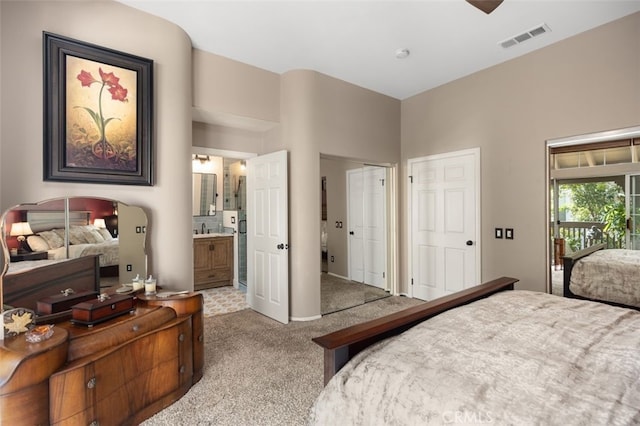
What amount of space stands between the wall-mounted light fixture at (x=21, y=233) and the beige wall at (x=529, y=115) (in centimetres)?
436

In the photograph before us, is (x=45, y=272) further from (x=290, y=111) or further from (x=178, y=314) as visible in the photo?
(x=290, y=111)

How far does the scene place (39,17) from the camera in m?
2.19

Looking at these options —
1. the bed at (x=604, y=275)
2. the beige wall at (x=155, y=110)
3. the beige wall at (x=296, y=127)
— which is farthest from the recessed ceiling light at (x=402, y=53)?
the bed at (x=604, y=275)

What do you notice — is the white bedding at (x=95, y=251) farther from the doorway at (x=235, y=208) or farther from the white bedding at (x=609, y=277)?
the white bedding at (x=609, y=277)

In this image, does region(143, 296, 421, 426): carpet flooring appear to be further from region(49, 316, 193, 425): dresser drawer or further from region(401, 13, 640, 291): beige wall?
region(401, 13, 640, 291): beige wall

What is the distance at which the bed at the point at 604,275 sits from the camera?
270 cm

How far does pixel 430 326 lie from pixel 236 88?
124 inches

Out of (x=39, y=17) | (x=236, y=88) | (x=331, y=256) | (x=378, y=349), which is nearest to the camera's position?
(x=378, y=349)

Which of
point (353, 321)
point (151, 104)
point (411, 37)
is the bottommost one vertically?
point (353, 321)

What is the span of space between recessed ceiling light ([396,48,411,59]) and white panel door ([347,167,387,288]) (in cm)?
184

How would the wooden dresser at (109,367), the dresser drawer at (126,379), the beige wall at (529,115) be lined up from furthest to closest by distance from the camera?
the beige wall at (529,115), the dresser drawer at (126,379), the wooden dresser at (109,367)

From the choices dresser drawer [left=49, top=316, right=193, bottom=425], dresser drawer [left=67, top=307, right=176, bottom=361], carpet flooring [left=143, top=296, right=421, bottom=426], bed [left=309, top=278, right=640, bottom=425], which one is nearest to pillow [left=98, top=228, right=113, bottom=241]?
dresser drawer [left=67, top=307, right=176, bottom=361]

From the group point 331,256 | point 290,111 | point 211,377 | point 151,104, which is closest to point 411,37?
point 290,111

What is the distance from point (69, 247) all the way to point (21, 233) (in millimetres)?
271
